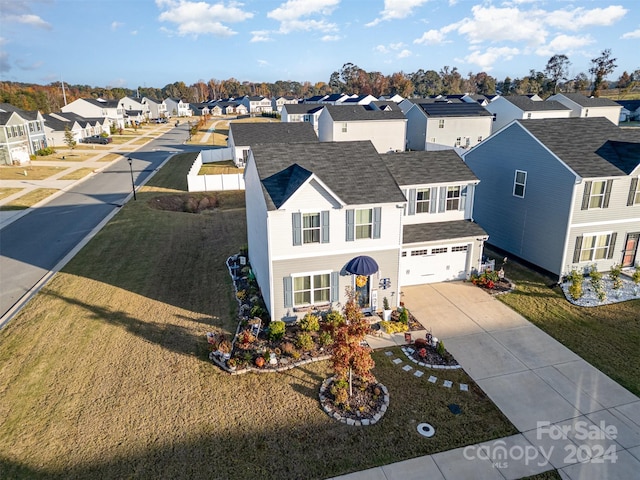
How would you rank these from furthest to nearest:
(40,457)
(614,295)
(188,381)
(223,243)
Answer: (223,243)
(614,295)
(188,381)
(40,457)

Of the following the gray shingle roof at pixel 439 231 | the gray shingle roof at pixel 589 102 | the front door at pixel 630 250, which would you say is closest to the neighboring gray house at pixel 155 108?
the gray shingle roof at pixel 589 102

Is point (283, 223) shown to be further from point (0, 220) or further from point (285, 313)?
point (0, 220)

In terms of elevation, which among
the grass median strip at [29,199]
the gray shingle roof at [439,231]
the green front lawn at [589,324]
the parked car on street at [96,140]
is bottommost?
the green front lawn at [589,324]

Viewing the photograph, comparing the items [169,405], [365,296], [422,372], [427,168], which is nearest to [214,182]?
[427,168]

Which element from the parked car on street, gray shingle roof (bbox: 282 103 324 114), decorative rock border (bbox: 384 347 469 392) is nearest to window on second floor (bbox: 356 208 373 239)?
decorative rock border (bbox: 384 347 469 392)

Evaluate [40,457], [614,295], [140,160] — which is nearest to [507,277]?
[614,295]

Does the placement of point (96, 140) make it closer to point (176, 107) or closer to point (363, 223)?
point (363, 223)

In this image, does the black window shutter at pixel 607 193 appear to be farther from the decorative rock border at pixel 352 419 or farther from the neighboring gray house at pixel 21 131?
the neighboring gray house at pixel 21 131
